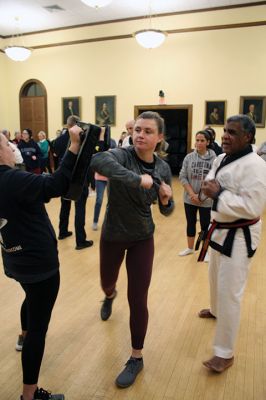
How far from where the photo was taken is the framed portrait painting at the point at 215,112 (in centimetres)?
1044

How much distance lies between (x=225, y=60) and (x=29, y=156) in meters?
6.47

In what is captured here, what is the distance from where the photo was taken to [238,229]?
2.20 metres

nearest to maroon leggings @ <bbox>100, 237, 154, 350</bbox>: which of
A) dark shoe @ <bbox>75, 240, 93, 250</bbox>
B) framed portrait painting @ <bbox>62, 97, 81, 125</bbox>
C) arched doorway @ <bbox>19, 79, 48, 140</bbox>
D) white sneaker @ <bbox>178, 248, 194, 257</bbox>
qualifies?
white sneaker @ <bbox>178, 248, 194, 257</bbox>

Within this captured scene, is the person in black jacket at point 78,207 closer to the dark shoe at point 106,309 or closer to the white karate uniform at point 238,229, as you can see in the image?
the dark shoe at point 106,309

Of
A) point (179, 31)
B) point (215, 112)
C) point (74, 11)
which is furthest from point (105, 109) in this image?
point (215, 112)

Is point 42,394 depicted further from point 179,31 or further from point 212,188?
point 179,31

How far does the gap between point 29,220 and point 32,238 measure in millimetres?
91

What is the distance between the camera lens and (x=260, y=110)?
395 inches

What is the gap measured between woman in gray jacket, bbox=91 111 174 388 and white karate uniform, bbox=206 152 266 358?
37 centimetres

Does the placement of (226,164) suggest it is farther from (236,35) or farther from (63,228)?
(236,35)

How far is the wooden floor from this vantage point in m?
2.15

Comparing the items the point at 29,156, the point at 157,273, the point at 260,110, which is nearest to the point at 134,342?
the point at 157,273

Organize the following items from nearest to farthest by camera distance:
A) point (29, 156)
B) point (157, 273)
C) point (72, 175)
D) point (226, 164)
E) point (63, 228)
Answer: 1. point (72, 175)
2. point (226, 164)
3. point (157, 273)
4. point (63, 228)
5. point (29, 156)

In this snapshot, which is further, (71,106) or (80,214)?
(71,106)
